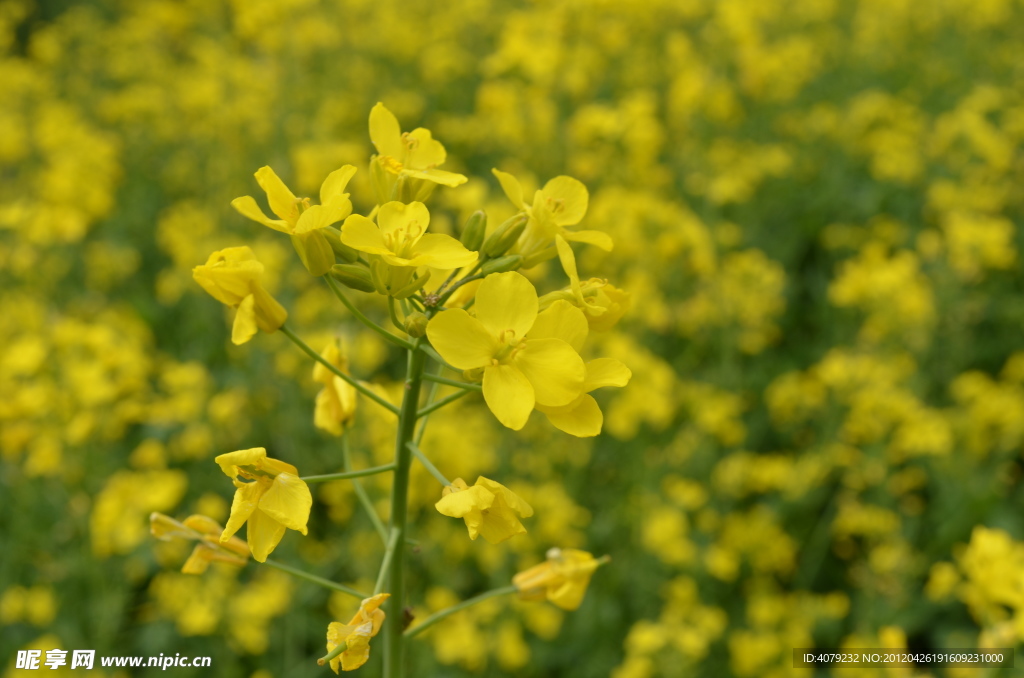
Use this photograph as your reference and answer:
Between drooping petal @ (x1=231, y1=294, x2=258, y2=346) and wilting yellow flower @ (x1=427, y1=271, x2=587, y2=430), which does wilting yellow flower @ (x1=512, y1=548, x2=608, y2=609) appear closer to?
wilting yellow flower @ (x1=427, y1=271, x2=587, y2=430)

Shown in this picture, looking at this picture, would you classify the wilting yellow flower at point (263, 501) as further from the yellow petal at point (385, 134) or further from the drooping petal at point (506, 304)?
the yellow petal at point (385, 134)

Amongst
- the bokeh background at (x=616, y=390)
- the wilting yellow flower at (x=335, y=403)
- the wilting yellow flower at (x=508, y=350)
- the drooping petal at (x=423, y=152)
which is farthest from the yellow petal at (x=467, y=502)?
the bokeh background at (x=616, y=390)

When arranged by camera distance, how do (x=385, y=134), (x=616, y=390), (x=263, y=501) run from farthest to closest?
(x=616, y=390)
(x=385, y=134)
(x=263, y=501)

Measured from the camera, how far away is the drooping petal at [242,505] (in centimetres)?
98

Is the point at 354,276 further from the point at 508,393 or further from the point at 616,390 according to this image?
the point at 616,390

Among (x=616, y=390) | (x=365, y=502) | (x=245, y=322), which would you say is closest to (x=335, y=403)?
(x=365, y=502)

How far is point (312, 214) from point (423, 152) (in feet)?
0.95

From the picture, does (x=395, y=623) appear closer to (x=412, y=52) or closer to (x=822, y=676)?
(x=822, y=676)

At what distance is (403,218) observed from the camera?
3.47ft

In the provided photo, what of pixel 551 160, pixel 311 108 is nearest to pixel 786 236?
pixel 551 160

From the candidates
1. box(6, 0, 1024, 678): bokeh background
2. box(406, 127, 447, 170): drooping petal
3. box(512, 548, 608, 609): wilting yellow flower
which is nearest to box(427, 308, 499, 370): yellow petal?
box(406, 127, 447, 170): drooping petal

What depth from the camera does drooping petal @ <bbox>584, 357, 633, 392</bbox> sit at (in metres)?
1.07

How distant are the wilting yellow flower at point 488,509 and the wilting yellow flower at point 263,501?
0.60 ft

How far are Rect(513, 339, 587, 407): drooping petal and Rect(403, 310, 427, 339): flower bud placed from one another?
0.14 m
